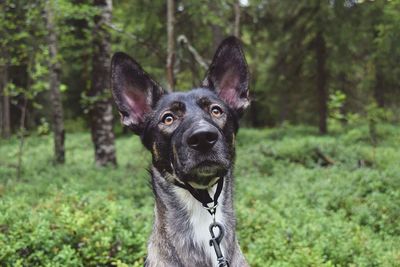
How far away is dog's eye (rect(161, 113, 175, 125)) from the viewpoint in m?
3.63

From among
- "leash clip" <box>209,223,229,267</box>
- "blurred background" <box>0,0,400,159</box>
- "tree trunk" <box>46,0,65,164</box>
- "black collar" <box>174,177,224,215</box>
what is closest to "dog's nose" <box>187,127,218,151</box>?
"black collar" <box>174,177,224,215</box>

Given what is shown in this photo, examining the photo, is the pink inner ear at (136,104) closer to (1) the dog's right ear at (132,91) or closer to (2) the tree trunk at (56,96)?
(1) the dog's right ear at (132,91)

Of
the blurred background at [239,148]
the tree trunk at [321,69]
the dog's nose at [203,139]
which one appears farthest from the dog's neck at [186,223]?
the tree trunk at [321,69]

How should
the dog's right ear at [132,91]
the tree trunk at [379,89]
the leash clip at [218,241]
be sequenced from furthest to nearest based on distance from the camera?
1. the tree trunk at [379,89]
2. the dog's right ear at [132,91]
3. the leash clip at [218,241]

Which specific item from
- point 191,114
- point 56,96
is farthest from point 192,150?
point 56,96

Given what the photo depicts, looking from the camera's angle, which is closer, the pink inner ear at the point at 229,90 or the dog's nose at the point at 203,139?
the dog's nose at the point at 203,139

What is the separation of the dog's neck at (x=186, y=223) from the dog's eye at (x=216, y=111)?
0.55m

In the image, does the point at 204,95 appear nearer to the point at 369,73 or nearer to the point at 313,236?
the point at 313,236

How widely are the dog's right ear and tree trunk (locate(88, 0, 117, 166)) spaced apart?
27.9 feet

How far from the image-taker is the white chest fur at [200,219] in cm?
351

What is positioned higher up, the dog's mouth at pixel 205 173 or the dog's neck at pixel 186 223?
the dog's mouth at pixel 205 173

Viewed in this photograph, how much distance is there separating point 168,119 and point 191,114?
9.7 inches

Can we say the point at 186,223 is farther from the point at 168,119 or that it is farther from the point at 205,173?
the point at 168,119

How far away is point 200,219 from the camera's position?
3658 millimetres
